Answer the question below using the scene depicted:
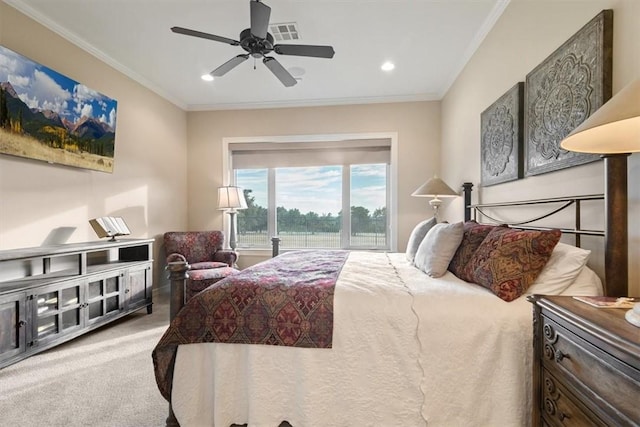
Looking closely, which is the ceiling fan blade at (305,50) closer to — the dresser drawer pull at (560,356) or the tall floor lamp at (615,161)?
the tall floor lamp at (615,161)

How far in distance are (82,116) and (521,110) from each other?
395 cm

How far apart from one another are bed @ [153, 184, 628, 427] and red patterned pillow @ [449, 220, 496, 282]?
1.03ft

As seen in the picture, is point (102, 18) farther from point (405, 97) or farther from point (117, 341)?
point (405, 97)

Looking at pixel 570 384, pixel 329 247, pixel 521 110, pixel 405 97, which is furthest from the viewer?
pixel 329 247

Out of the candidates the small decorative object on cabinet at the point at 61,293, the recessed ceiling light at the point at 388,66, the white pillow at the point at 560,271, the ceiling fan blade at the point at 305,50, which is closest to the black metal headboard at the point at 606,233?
the white pillow at the point at 560,271

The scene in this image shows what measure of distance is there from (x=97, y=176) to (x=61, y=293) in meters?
1.37

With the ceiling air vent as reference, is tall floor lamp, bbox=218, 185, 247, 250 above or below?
below

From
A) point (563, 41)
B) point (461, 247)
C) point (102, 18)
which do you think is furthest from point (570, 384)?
point (102, 18)

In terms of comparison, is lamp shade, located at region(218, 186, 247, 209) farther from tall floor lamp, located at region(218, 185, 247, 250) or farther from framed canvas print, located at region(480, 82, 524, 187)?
framed canvas print, located at region(480, 82, 524, 187)

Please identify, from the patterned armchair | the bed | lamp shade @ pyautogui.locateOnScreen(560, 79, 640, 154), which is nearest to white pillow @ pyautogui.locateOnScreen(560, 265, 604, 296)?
the bed

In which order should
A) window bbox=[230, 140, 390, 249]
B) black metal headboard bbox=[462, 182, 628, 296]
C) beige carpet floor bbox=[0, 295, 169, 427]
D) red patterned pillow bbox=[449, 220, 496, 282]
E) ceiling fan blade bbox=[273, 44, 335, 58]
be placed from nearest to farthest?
black metal headboard bbox=[462, 182, 628, 296] → beige carpet floor bbox=[0, 295, 169, 427] → red patterned pillow bbox=[449, 220, 496, 282] → ceiling fan blade bbox=[273, 44, 335, 58] → window bbox=[230, 140, 390, 249]

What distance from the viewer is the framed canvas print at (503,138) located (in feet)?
7.28

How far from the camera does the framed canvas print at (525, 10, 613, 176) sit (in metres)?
1.45

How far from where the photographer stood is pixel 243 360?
1526mm
